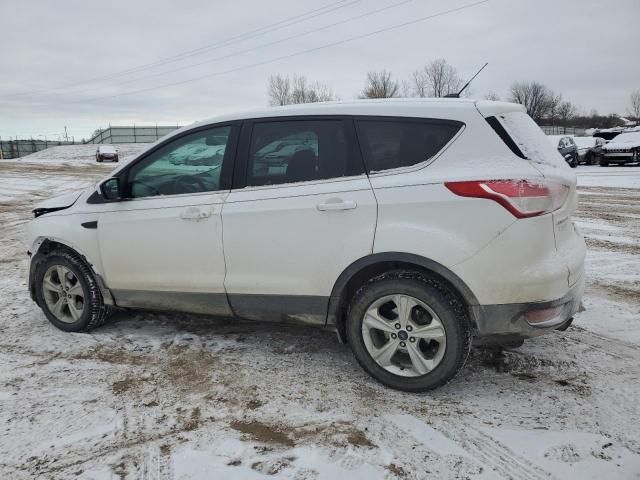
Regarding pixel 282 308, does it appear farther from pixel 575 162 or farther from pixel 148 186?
pixel 575 162

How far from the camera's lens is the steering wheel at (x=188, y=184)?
367 centimetres

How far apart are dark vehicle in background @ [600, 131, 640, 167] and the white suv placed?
22.1 m

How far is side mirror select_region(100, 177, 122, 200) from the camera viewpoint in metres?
3.91

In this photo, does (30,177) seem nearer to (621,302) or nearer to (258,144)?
(258,144)

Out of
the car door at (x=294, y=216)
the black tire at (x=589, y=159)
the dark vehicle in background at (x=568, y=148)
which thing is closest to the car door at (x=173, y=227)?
the car door at (x=294, y=216)

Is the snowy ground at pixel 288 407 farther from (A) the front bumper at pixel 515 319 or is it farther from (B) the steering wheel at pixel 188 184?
(B) the steering wheel at pixel 188 184

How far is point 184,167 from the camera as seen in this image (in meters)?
3.79

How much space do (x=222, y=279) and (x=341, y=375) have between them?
1.09 meters

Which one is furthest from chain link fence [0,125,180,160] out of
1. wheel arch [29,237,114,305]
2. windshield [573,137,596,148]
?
wheel arch [29,237,114,305]

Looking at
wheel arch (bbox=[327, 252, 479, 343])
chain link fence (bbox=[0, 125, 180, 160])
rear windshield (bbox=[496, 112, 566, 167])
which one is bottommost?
wheel arch (bbox=[327, 252, 479, 343])

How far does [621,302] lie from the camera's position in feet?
15.4

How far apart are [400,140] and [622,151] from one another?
75.1 feet

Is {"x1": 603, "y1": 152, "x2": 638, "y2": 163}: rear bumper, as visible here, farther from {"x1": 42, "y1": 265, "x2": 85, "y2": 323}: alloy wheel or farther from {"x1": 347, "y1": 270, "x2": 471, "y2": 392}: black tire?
{"x1": 42, "y1": 265, "x2": 85, "y2": 323}: alloy wheel

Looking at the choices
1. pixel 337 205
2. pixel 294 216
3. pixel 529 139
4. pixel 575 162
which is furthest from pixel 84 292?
pixel 575 162
